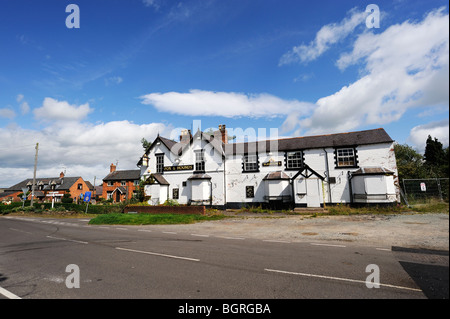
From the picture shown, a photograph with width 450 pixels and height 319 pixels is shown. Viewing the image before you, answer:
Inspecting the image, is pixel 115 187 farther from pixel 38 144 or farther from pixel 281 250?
pixel 281 250

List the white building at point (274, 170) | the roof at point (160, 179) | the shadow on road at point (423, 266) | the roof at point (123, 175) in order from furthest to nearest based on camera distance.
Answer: the roof at point (123, 175) → the roof at point (160, 179) → the white building at point (274, 170) → the shadow on road at point (423, 266)

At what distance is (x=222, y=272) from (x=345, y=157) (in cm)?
2280

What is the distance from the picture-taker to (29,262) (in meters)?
8.30

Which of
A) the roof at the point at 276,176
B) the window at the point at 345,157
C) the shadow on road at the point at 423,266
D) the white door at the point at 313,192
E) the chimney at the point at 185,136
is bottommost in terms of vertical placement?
the shadow on road at the point at 423,266

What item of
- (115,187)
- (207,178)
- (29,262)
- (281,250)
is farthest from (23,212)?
(281,250)

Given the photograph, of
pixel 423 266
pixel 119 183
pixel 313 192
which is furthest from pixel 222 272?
pixel 119 183

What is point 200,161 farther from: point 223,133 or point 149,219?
point 149,219

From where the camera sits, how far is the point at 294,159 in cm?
2706

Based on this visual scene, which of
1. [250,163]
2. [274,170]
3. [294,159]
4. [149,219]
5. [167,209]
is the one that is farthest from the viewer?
[250,163]

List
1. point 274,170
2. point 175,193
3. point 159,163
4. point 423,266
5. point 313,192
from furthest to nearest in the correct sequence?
1. point 159,163
2. point 175,193
3. point 274,170
4. point 313,192
5. point 423,266

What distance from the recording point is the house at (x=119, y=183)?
53.3 metres

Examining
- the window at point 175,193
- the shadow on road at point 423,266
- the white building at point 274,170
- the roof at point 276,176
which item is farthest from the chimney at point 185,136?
the shadow on road at point 423,266

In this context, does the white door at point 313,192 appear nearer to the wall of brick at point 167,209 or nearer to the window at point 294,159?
the window at point 294,159

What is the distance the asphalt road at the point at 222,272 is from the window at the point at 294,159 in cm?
1742
